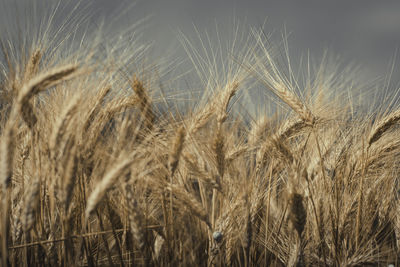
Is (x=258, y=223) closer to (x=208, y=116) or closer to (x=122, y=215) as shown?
(x=208, y=116)

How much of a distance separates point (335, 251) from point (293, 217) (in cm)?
60

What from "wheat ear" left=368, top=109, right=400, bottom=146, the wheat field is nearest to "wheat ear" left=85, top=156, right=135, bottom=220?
the wheat field

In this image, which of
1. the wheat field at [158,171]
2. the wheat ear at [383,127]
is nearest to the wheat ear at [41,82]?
the wheat field at [158,171]

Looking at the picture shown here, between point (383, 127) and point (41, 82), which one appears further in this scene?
point (383, 127)

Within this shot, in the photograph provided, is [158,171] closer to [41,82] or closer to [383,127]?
[41,82]

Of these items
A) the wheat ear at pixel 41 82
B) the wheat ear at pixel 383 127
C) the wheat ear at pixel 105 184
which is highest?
the wheat ear at pixel 41 82

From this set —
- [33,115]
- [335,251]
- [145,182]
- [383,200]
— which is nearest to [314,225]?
[335,251]

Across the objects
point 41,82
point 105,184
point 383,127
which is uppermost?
point 41,82

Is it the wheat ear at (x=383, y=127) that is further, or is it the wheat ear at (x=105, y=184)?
the wheat ear at (x=383, y=127)

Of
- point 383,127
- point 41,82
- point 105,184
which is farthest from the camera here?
point 383,127

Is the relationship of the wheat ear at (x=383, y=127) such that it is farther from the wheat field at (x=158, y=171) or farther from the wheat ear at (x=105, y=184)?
the wheat ear at (x=105, y=184)

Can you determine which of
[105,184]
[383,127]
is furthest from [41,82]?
[383,127]

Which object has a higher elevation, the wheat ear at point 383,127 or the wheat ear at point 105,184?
the wheat ear at point 383,127

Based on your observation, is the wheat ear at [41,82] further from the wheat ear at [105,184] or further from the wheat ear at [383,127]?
the wheat ear at [383,127]
